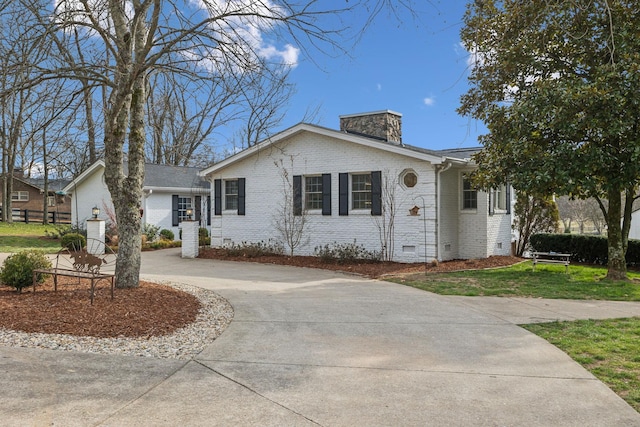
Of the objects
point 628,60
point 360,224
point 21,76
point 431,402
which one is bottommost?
point 431,402

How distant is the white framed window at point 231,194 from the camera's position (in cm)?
1818

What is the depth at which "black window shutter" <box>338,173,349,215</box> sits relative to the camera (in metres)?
15.6

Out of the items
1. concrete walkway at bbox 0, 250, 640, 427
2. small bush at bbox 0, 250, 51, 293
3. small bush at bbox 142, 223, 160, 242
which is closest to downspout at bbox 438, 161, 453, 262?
concrete walkway at bbox 0, 250, 640, 427

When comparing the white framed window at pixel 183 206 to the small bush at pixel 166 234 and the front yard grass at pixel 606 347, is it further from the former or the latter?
the front yard grass at pixel 606 347

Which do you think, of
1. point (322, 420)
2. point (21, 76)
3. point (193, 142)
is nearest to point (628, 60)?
point (322, 420)

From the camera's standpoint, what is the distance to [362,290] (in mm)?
10211

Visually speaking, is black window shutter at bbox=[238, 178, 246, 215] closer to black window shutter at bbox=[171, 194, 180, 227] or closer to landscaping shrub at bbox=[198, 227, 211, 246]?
landscaping shrub at bbox=[198, 227, 211, 246]

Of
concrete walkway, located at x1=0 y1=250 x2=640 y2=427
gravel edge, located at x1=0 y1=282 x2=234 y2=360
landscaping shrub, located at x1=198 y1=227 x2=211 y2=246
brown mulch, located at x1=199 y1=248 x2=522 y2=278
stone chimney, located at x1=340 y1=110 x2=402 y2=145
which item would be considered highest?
stone chimney, located at x1=340 y1=110 x2=402 y2=145

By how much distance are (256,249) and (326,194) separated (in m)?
2.99

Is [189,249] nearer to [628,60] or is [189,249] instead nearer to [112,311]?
[112,311]

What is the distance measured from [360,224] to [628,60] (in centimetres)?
790

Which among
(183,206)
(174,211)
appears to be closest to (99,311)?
(174,211)

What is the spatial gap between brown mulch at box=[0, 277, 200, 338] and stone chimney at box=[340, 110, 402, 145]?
1133 cm

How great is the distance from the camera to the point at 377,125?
18609 millimetres
